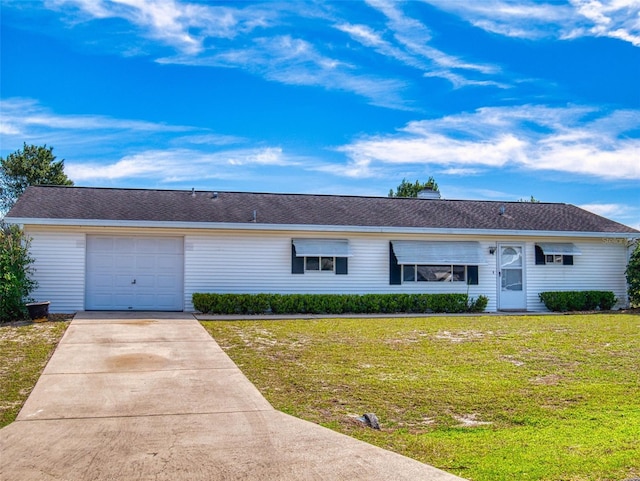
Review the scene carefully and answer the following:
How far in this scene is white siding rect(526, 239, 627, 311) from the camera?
17859 millimetres

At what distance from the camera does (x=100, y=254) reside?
1539 cm

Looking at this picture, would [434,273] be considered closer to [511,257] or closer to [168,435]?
[511,257]

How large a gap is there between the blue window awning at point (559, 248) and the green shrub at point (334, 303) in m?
2.60

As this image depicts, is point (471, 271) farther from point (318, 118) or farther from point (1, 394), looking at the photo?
point (1, 394)

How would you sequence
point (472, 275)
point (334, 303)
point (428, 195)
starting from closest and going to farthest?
point (334, 303) → point (472, 275) → point (428, 195)

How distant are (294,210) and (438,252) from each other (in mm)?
4579

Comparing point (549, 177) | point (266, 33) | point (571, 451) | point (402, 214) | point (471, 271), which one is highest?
point (266, 33)

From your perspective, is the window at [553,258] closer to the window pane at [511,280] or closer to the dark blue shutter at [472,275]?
the window pane at [511,280]

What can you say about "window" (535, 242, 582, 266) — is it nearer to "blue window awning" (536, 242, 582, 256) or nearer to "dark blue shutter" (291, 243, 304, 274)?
"blue window awning" (536, 242, 582, 256)

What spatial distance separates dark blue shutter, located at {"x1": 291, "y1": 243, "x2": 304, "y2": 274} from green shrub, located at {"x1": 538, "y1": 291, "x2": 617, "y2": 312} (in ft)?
25.0

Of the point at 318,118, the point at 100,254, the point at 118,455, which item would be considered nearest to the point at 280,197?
the point at 318,118

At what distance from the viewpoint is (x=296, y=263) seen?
16.2m

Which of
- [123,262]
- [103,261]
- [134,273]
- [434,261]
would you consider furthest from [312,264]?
[103,261]

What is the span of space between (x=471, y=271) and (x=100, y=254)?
10.7 meters
